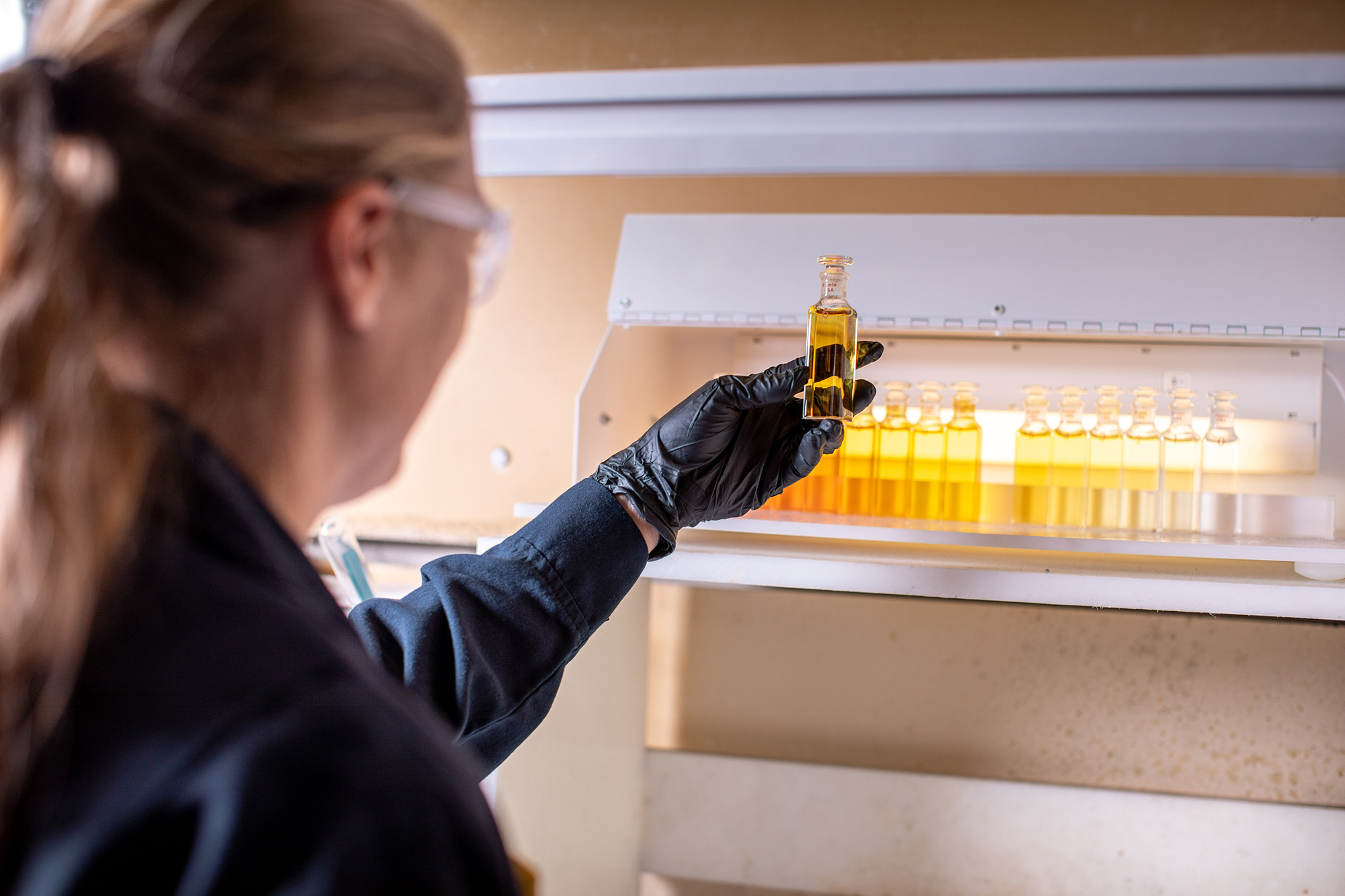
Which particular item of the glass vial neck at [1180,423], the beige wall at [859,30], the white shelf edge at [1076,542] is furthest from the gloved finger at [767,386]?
the beige wall at [859,30]

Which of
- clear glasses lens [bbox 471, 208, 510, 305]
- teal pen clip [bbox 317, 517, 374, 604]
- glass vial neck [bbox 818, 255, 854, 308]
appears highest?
glass vial neck [bbox 818, 255, 854, 308]

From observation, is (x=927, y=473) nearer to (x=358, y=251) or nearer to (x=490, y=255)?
(x=490, y=255)

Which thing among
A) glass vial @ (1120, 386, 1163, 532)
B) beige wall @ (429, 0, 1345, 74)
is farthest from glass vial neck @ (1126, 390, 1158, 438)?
beige wall @ (429, 0, 1345, 74)

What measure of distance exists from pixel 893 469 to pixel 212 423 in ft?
3.88

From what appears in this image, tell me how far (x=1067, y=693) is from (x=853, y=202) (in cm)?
105

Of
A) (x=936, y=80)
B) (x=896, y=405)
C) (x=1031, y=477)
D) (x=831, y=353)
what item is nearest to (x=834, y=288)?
(x=831, y=353)

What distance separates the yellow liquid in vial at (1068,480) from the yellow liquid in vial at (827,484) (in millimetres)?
320

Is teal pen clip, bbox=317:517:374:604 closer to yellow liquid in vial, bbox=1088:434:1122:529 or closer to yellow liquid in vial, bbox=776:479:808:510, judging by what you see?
yellow liquid in vial, bbox=776:479:808:510

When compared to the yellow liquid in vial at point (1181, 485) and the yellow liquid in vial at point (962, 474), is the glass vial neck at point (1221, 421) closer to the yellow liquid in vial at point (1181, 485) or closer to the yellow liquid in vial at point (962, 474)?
the yellow liquid in vial at point (1181, 485)

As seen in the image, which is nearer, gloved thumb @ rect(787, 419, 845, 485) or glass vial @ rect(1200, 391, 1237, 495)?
gloved thumb @ rect(787, 419, 845, 485)

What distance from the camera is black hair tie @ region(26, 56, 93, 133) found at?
39 centimetres

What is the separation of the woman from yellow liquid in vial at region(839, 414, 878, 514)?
1.04m

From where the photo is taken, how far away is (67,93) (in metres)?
0.39

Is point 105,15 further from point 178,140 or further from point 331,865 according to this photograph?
point 331,865
